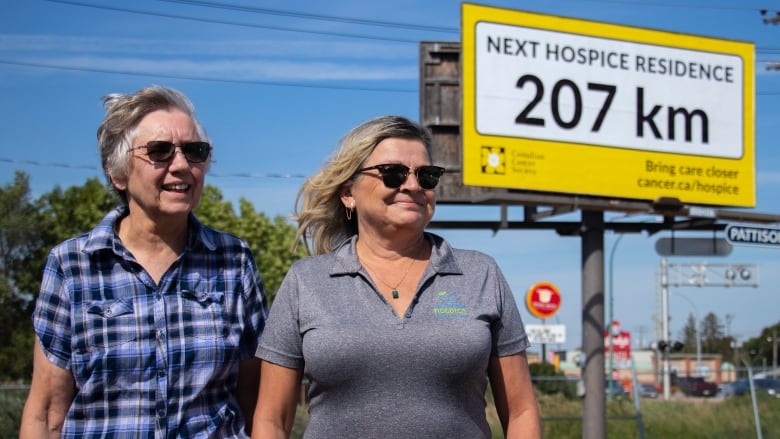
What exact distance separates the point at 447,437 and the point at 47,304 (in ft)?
4.08

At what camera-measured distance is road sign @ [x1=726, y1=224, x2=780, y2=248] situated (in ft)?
36.9

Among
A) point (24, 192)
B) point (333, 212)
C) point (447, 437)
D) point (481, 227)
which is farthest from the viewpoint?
point (24, 192)

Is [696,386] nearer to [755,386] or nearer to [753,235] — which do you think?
[755,386]

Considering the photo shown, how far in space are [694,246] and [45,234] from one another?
36006 millimetres

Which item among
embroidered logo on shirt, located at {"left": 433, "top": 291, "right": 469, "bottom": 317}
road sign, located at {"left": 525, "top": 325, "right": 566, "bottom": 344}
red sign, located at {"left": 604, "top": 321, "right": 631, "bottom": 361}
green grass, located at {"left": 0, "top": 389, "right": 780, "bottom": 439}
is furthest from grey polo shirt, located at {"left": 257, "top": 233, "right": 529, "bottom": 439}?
Result: red sign, located at {"left": 604, "top": 321, "right": 631, "bottom": 361}

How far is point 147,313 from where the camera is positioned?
3.24m

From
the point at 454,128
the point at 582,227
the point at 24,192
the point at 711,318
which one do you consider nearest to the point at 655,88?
the point at 582,227

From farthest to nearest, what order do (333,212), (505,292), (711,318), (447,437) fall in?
(711,318) < (333,212) < (505,292) < (447,437)

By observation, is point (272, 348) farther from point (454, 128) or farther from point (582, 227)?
point (454, 128)

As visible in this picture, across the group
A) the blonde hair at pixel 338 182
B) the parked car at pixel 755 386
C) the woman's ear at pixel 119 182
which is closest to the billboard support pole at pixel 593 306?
the parked car at pixel 755 386

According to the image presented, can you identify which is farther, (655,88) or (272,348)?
(655,88)

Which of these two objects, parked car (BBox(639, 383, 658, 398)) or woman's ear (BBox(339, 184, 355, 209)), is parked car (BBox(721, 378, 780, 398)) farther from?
woman's ear (BBox(339, 184, 355, 209))

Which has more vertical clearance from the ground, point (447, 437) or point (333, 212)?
point (333, 212)

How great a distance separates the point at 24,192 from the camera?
48.2 meters
